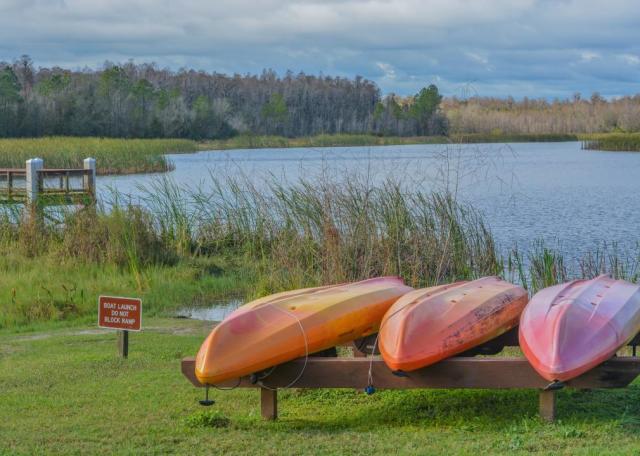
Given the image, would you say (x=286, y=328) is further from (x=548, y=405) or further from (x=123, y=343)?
(x=123, y=343)

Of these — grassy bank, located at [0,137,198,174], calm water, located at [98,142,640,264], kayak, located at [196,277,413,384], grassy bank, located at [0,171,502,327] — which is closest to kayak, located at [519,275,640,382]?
kayak, located at [196,277,413,384]

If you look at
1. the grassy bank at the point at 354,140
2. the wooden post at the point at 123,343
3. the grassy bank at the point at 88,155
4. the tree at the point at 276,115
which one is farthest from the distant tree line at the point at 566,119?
the wooden post at the point at 123,343

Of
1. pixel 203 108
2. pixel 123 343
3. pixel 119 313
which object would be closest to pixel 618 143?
pixel 203 108

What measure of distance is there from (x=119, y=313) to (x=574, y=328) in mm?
3533

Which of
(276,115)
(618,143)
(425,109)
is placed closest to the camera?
(618,143)

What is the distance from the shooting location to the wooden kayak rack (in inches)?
202

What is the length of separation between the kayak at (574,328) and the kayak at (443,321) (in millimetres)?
256

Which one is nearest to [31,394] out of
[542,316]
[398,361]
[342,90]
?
[398,361]

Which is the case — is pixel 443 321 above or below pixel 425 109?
below

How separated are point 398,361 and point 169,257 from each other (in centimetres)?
990

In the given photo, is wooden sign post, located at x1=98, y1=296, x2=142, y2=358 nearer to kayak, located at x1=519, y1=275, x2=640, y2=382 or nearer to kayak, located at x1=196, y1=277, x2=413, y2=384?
kayak, located at x1=196, y1=277, x2=413, y2=384

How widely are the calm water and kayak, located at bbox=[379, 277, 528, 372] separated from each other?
6595 millimetres

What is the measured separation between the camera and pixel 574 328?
16.9 feet

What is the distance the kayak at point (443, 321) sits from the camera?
516 centimetres
